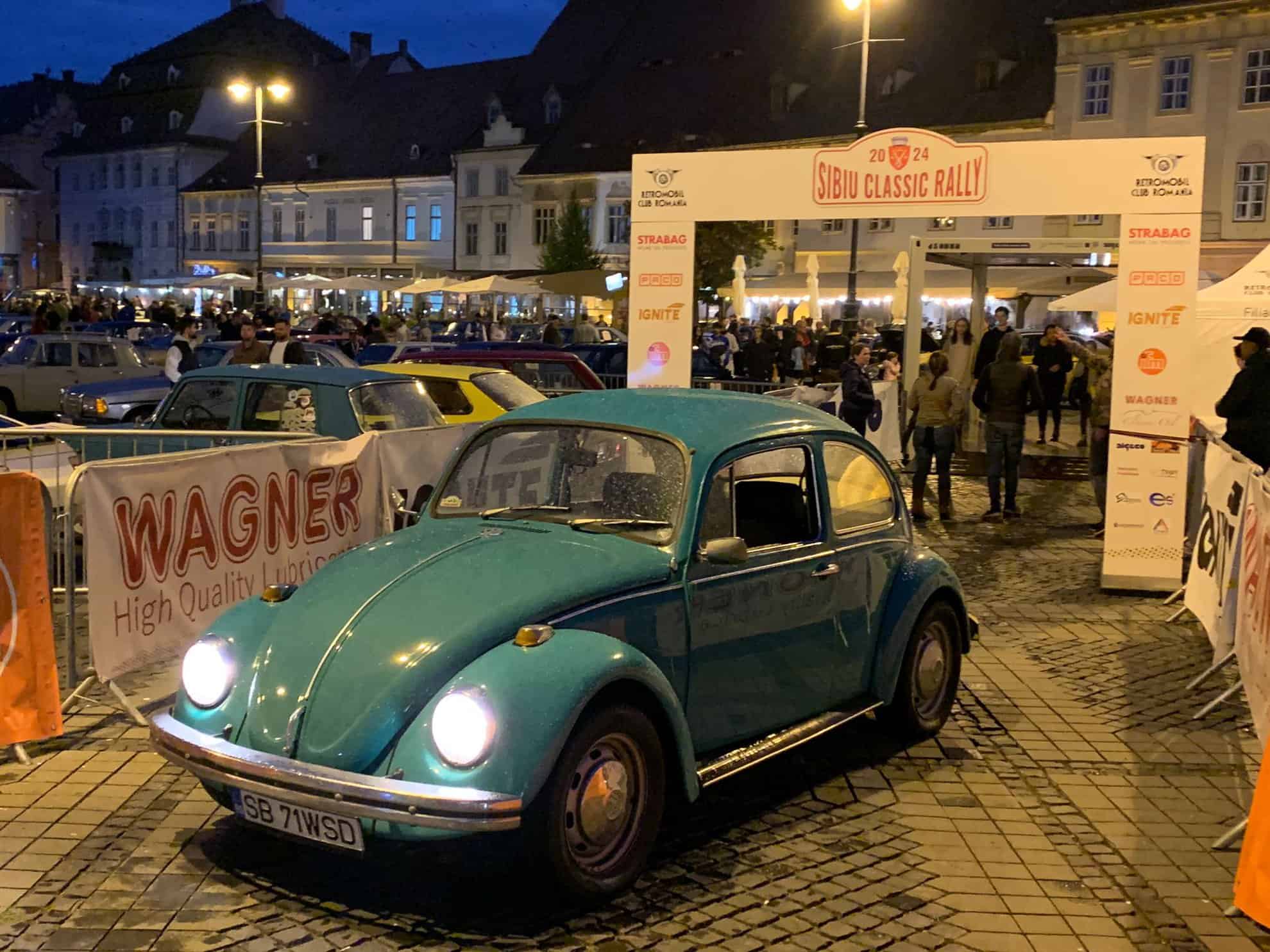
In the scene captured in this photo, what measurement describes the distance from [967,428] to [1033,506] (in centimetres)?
695

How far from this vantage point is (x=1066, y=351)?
22734 millimetres

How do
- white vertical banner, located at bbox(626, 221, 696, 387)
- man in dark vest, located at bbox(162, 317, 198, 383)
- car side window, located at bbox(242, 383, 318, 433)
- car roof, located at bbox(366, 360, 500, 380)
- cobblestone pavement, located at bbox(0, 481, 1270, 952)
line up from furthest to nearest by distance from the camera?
1. man in dark vest, located at bbox(162, 317, 198, 383)
2. white vertical banner, located at bbox(626, 221, 696, 387)
3. car roof, located at bbox(366, 360, 500, 380)
4. car side window, located at bbox(242, 383, 318, 433)
5. cobblestone pavement, located at bbox(0, 481, 1270, 952)

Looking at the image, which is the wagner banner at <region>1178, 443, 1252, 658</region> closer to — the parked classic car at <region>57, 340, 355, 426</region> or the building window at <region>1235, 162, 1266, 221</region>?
the parked classic car at <region>57, 340, 355, 426</region>

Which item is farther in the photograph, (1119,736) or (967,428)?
(967,428)

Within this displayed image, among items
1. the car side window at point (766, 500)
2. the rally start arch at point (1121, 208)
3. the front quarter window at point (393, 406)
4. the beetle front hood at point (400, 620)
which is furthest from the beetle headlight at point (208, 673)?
the rally start arch at point (1121, 208)

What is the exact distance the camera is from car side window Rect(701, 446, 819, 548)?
5848 millimetres

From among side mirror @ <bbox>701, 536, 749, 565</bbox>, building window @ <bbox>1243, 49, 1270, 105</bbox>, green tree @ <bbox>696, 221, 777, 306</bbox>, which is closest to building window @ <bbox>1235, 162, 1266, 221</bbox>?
building window @ <bbox>1243, 49, 1270, 105</bbox>

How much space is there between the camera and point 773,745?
19.5 ft

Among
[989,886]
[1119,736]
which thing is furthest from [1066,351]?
[989,886]

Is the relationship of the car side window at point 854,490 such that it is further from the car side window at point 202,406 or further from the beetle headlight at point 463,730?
the car side window at point 202,406

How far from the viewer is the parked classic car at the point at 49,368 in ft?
74.1

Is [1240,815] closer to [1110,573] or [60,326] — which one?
[1110,573]

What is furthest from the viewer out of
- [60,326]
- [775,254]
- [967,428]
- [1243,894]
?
[775,254]

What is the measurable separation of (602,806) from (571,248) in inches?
1948
